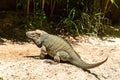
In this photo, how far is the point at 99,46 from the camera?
26.4 feet

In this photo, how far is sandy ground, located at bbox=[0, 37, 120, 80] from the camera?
18.2 ft

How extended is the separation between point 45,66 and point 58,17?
135 inches

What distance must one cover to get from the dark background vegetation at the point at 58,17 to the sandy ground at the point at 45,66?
2.95ft

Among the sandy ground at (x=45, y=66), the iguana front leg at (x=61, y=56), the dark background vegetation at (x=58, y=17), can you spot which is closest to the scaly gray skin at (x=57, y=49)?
the iguana front leg at (x=61, y=56)

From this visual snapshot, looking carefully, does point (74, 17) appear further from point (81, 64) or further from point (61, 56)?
point (81, 64)

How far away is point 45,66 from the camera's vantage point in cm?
582

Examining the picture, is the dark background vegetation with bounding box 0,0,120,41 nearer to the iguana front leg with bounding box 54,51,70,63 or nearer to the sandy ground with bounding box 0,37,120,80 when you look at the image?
the sandy ground with bounding box 0,37,120,80

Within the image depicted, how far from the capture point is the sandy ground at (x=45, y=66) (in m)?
5.54

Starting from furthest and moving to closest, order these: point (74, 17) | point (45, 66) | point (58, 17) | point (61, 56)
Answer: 1. point (58, 17)
2. point (74, 17)
3. point (61, 56)
4. point (45, 66)

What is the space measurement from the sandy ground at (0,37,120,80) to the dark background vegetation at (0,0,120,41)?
899 mm

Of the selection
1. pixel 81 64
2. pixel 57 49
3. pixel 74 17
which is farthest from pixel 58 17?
pixel 81 64

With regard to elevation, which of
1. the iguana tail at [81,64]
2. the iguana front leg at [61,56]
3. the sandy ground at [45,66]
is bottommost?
the sandy ground at [45,66]

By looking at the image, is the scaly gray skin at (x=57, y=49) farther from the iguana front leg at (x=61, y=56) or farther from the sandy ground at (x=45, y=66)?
the sandy ground at (x=45, y=66)

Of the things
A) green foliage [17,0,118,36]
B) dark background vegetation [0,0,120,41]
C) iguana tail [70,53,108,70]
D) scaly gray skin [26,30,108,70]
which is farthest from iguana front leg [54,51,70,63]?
green foliage [17,0,118,36]
